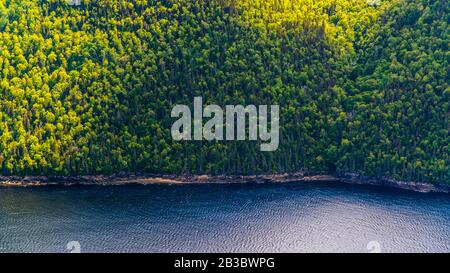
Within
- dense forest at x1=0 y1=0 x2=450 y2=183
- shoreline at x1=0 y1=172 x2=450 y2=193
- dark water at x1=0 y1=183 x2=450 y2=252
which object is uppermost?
dense forest at x1=0 y1=0 x2=450 y2=183

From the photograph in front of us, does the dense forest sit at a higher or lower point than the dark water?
higher

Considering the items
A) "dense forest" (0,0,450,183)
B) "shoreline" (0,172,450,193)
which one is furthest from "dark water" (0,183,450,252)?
"dense forest" (0,0,450,183)

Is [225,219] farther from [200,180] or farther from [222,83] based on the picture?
[222,83]

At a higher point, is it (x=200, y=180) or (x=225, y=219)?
(x=200, y=180)

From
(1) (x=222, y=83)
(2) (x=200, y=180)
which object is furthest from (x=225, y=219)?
(1) (x=222, y=83)

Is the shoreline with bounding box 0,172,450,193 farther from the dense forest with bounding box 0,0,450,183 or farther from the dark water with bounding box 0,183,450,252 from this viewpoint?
the dark water with bounding box 0,183,450,252

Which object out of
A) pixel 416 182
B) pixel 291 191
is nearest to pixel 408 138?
pixel 416 182
